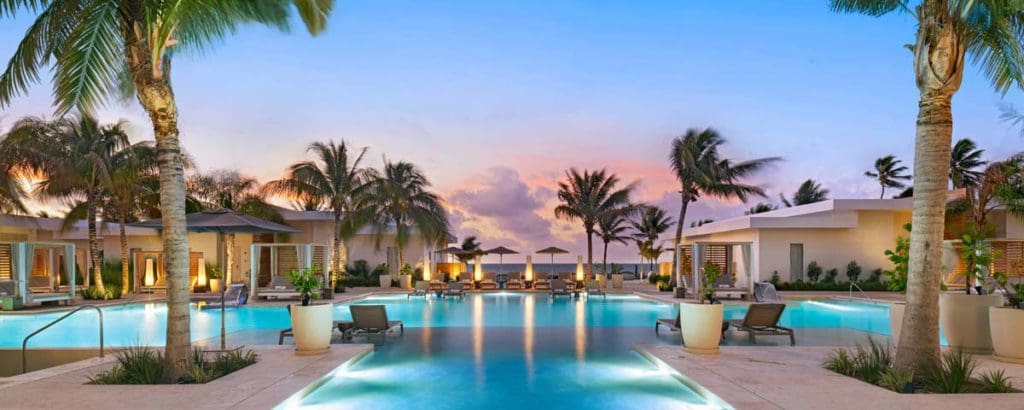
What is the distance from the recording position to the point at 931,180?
21.4 ft

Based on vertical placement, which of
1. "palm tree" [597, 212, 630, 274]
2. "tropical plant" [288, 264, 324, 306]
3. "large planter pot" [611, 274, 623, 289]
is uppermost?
"palm tree" [597, 212, 630, 274]

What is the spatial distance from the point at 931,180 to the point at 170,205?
7608 mm

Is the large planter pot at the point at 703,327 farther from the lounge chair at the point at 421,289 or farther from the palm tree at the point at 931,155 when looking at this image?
the lounge chair at the point at 421,289

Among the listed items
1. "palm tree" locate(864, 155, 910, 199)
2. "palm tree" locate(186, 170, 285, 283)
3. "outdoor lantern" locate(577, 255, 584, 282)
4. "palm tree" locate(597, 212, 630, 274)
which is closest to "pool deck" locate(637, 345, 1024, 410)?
"outdoor lantern" locate(577, 255, 584, 282)

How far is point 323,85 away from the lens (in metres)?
19.4

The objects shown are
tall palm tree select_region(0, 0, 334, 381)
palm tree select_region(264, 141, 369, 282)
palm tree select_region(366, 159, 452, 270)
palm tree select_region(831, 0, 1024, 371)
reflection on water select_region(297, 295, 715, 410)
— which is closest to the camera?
tall palm tree select_region(0, 0, 334, 381)

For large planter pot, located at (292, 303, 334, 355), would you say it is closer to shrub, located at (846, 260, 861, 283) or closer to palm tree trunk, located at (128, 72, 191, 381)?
palm tree trunk, located at (128, 72, 191, 381)

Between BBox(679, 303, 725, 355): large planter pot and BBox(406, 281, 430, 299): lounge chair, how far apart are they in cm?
1450

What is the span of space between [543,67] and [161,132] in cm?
1340

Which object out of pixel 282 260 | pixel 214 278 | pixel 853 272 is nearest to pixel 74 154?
pixel 214 278

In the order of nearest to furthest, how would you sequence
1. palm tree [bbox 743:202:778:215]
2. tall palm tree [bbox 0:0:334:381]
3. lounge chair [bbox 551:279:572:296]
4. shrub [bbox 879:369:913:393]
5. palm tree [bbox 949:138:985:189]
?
tall palm tree [bbox 0:0:334:381], shrub [bbox 879:369:913:393], lounge chair [bbox 551:279:572:296], palm tree [bbox 949:138:985:189], palm tree [bbox 743:202:778:215]

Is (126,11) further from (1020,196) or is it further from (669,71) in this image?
(1020,196)

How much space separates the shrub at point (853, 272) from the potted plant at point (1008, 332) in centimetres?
1739

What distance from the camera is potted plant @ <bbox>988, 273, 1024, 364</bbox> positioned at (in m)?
7.67
